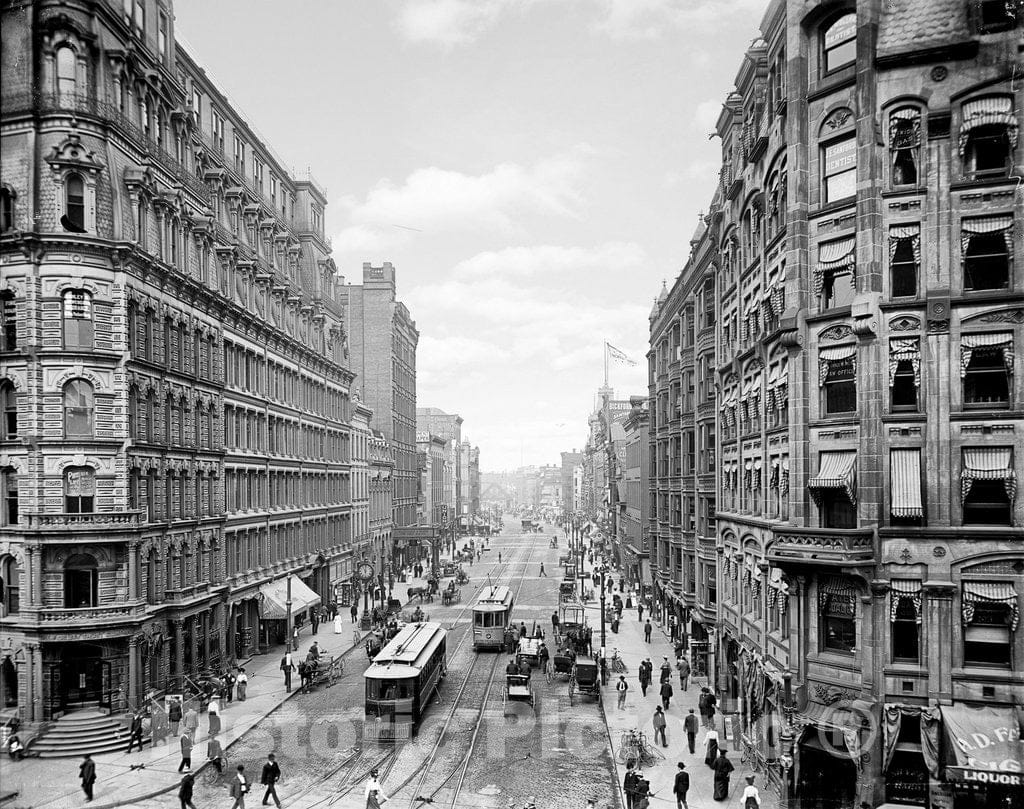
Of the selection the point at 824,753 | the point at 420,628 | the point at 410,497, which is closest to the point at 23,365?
the point at 420,628

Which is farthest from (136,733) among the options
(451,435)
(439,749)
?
(451,435)

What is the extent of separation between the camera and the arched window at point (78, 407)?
31656 mm

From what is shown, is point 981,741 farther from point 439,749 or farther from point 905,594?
point 439,749

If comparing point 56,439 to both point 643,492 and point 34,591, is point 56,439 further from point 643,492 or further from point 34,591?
point 643,492

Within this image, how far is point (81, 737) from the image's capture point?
2995cm

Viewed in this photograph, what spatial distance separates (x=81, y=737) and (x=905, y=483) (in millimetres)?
27841

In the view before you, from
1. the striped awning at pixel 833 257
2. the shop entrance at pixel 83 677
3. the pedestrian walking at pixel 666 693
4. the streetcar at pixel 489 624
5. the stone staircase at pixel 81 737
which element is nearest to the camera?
the striped awning at pixel 833 257

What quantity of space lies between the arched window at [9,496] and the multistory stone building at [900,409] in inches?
1040

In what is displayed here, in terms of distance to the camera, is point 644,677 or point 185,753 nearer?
point 185,753

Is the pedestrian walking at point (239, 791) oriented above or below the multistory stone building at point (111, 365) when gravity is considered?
below

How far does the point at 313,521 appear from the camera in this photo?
62531 millimetres

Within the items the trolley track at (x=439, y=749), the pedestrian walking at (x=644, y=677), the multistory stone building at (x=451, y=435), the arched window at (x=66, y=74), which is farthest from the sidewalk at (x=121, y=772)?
the multistory stone building at (x=451, y=435)

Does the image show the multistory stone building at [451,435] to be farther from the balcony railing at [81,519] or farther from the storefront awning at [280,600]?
the balcony railing at [81,519]

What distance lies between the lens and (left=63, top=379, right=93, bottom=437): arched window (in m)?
31.7
